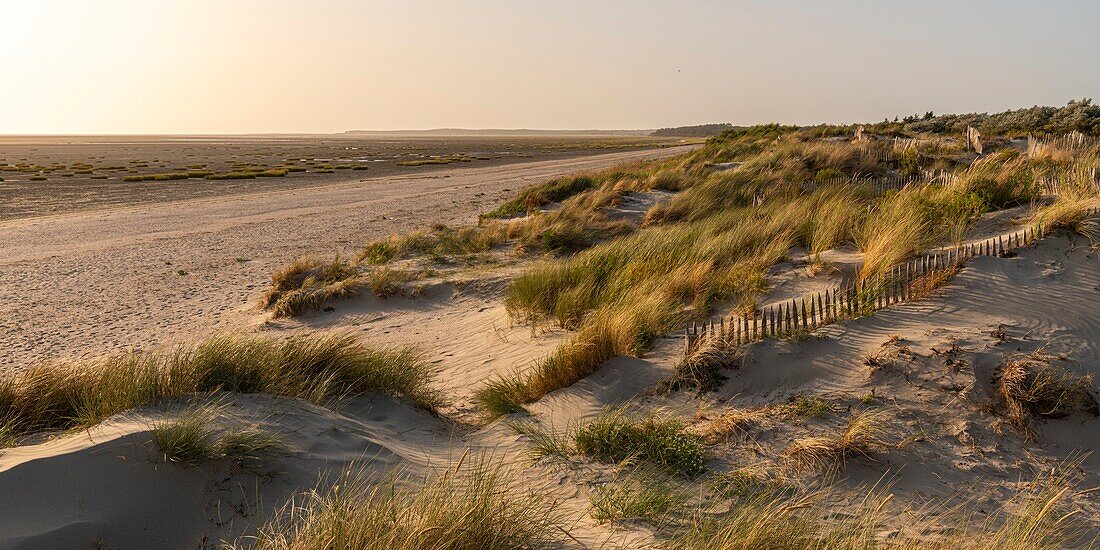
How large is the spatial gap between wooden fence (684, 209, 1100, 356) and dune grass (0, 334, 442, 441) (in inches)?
103

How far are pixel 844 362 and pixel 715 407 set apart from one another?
1137 millimetres

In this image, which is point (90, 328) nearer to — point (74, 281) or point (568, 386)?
point (74, 281)

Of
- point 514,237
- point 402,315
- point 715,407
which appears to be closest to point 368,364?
point 715,407

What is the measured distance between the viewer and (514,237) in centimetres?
1398

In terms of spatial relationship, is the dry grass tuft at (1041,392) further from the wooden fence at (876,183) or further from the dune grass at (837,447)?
the wooden fence at (876,183)

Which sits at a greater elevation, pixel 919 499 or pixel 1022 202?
pixel 1022 202

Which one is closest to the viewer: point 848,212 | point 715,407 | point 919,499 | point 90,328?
point 919,499

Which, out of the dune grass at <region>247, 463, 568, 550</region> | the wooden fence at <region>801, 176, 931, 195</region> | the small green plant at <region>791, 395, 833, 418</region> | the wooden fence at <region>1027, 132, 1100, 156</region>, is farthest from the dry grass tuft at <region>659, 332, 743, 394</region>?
the wooden fence at <region>1027, 132, 1100, 156</region>

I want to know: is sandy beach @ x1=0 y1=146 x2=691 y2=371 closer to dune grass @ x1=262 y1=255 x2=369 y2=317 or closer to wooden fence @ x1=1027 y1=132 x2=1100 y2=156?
dune grass @ x1=262 y1=255 x2=369 y2=317

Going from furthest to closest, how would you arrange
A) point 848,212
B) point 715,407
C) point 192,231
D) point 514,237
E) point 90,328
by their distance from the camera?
point 192,231 < point 514,237 < point 848,212 < point 90,328 < point 715,407

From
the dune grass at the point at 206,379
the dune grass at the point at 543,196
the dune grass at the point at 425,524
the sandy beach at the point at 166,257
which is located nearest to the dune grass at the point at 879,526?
the dune grass at the point at 425,524

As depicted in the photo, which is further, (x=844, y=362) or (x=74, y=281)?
(x=74, y=281)

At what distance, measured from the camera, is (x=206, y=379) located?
186 inches

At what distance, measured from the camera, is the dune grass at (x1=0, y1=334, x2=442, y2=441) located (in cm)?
438
